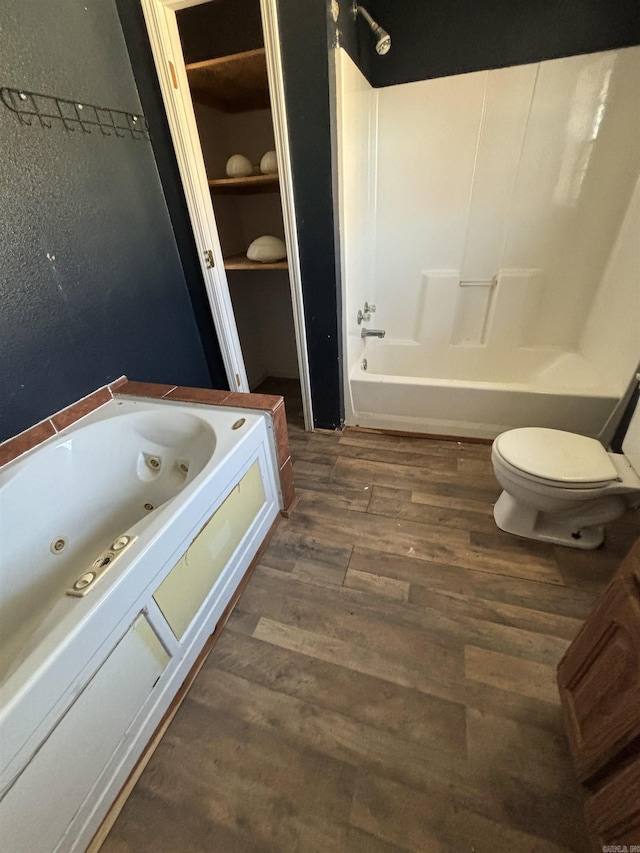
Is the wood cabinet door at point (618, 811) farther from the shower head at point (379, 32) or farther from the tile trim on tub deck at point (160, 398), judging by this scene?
the shower head at point (379, 32)

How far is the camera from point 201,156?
64.6 inches

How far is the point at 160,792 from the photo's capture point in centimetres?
89

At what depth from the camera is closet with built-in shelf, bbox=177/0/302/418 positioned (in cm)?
156

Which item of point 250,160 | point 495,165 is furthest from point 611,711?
point 250,160

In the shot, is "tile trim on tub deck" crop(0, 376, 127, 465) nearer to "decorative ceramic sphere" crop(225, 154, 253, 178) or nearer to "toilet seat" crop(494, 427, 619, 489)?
"decorative ceramic sphere" crop(225, 154, 253, 178)

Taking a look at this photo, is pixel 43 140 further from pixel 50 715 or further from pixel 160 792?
pixel 160 792

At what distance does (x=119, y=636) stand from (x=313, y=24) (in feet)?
6.67

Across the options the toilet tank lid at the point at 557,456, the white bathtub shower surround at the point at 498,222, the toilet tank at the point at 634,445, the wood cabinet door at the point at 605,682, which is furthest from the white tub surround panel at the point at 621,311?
the wood cabinet door at the point at 605,682

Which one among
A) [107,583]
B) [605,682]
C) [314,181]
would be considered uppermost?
[314,181]

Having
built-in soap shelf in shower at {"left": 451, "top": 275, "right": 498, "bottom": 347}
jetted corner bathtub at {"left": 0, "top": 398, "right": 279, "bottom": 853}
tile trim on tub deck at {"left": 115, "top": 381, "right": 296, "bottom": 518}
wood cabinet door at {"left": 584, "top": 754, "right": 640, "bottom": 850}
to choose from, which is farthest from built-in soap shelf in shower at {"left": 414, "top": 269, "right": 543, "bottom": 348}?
wood cabinet door at {"left": 584, "top": 754, "right": 640, "bottom": 850}

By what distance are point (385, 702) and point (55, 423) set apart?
1500mm

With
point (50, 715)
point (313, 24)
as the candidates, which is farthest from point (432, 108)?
point (50, 715)

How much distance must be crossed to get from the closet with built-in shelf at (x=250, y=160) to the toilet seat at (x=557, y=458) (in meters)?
1.41

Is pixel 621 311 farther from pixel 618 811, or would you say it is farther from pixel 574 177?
pixel 618 811
